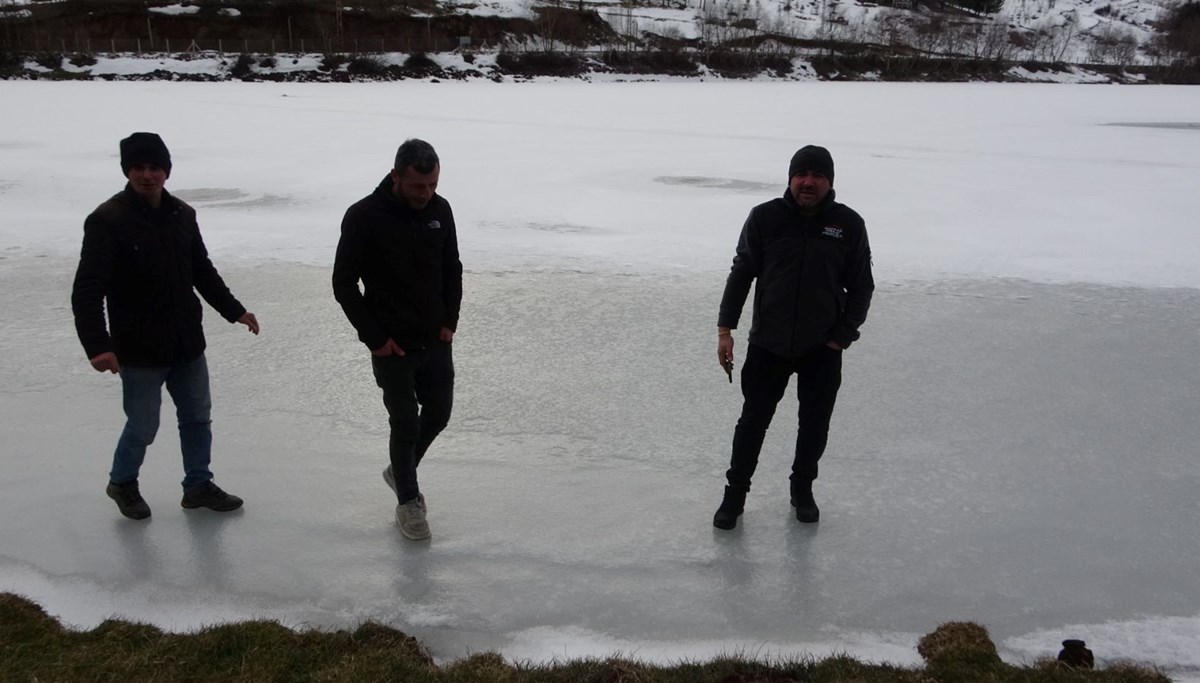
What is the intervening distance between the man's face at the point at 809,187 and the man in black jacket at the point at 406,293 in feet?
4.01

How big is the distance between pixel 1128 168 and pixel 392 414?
520 inches

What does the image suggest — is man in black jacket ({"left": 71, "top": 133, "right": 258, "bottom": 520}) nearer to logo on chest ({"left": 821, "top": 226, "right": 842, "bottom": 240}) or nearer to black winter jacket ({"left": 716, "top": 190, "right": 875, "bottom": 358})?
black winter jacket ({"left": 716, "top": 190, "right": 875, "bottom": 358})

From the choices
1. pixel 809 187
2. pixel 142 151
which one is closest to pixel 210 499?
pixel 142 151

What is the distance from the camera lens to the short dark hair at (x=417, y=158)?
2925 millimetres

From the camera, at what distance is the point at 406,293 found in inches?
123

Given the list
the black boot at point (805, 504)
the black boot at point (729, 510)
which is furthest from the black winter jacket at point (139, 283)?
the black boot at point (805, 504)

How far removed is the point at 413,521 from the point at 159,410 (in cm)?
106

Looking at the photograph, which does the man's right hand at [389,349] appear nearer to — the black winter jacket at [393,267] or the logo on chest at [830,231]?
the black winter jacket at [393,267]

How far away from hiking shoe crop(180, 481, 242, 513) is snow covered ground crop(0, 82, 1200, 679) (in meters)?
0.06

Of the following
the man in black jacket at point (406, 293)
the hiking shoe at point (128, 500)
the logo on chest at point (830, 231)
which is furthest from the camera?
the hiking shoe at point (128, 500)

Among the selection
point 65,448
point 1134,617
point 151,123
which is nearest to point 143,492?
point 65,448

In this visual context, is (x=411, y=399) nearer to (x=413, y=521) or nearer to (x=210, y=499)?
(x=413, y=521)

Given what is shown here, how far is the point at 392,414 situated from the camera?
10.7 ft

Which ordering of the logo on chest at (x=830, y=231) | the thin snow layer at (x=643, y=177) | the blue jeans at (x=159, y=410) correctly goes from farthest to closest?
1. the thin snow layer at (x=643, y=177)
2. the blue jeans at (x=159, y=410)
3. the logo on chest at (x=830, y=231)
